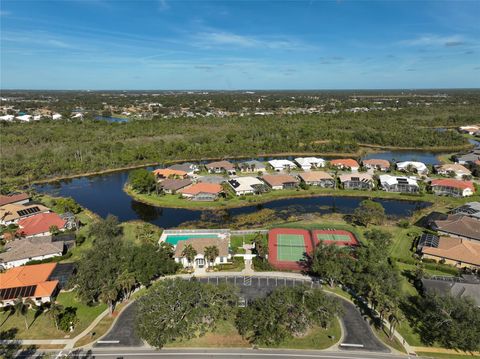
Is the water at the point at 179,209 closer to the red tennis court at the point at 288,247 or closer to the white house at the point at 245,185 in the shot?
the white house at the point at 245,185

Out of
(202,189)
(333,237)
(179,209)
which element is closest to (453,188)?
(333,237)

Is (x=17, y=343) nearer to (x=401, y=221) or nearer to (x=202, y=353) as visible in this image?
(x=202, y=353)

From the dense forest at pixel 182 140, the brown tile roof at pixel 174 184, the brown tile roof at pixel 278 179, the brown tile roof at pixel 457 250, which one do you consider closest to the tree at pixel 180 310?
the brown tile roof at pixel 457 250

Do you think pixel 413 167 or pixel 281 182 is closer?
pixel 281 182

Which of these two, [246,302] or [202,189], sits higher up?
[202,189]

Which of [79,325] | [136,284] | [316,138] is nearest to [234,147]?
[316,138]

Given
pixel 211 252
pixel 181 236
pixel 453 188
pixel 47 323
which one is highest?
pixel 211 252

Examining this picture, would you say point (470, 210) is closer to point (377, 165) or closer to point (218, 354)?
point (377, 165)
